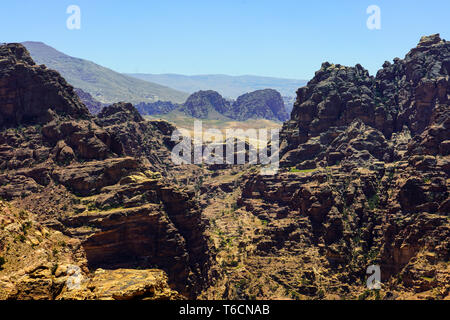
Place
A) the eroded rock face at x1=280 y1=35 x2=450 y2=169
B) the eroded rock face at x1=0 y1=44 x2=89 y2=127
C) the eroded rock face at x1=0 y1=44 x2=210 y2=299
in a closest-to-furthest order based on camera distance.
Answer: the eroded rock face at x1=0 y1=44 x2=210 y2=299
the eroded rock face at x1=0 y1=44 x2=89 y2=127
the eroded rock face at x1=280 y1=35 x2=450 y2=169

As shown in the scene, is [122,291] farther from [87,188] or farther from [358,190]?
[358,190]

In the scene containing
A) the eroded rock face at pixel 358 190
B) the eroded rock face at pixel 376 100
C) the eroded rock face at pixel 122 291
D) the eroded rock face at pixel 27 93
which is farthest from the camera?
the eroded rock face at pixel 376 100

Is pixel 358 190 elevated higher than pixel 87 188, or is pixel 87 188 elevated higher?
pixel 87 188

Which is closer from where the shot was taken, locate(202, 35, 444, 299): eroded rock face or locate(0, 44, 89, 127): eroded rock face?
locate(202, 35, 444, 299): eroded rock face

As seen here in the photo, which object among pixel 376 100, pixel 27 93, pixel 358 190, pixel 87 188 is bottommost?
pixel 358 190

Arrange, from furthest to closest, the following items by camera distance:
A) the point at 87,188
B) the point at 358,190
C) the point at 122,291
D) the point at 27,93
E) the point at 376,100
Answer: the point at 376,100 < the point at 358,190 < the point at 27,93 < the point at 87,188 < the point at 122,291

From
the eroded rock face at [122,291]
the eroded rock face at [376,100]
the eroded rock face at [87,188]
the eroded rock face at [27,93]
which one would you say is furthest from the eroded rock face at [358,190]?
the eroded rock face at [122,291]

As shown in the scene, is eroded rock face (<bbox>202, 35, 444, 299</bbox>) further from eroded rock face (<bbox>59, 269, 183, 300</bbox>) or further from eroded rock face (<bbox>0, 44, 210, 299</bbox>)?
eroded rock face (<bbox>59, 269, 183, 300</bbox>)

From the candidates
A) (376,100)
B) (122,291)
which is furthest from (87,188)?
(376,100)

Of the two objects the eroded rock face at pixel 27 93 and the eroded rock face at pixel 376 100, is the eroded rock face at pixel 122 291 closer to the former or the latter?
the eroded rock face at pixel 27 93

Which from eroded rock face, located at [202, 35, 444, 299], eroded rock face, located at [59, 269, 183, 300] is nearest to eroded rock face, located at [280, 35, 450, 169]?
eroded rock face, located at [202, 35, 444, 299]

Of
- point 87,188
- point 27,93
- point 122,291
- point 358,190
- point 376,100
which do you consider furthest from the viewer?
point 376,100

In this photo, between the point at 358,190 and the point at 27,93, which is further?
the point at 358,190

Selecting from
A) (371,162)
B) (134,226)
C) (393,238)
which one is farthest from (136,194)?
(371,162)
